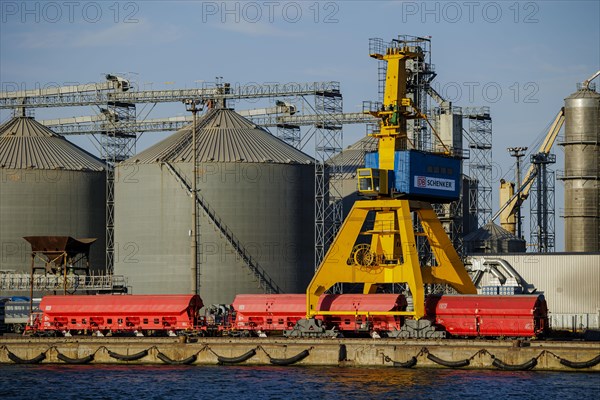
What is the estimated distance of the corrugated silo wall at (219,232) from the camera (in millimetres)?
105250

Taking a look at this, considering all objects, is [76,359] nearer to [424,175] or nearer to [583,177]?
[424,175]

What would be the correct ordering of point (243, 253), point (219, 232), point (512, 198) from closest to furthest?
point (243, 253) < point (219, 232) < point (512, 198)

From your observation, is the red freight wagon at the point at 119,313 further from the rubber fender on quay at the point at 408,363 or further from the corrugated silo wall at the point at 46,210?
the corrugated silo wall at the point at 46,210

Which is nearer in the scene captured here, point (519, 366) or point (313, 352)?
point (519, 366)

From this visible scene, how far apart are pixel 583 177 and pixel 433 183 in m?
30.4

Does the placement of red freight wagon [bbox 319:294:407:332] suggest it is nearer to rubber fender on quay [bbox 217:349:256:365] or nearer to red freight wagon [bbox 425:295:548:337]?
red freight wagon [bbox 425:295:548:337]

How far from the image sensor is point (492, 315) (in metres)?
73.7

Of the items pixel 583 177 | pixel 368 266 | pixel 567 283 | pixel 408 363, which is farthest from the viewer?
pixel 583 177

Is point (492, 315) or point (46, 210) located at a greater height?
point (46, 210)

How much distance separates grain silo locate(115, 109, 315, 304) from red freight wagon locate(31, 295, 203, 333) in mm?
23104

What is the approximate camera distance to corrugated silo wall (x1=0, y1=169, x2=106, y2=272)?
11675 centimetres

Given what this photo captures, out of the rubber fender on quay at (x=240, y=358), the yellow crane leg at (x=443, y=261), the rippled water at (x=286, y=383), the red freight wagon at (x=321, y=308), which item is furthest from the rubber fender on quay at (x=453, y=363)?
the yellow crane leg at (x=443, y=261)

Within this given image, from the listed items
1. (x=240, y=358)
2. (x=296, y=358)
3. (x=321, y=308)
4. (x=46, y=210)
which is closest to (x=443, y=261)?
(x=321, y=308)

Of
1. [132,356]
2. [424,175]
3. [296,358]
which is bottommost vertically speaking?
[132,356]
